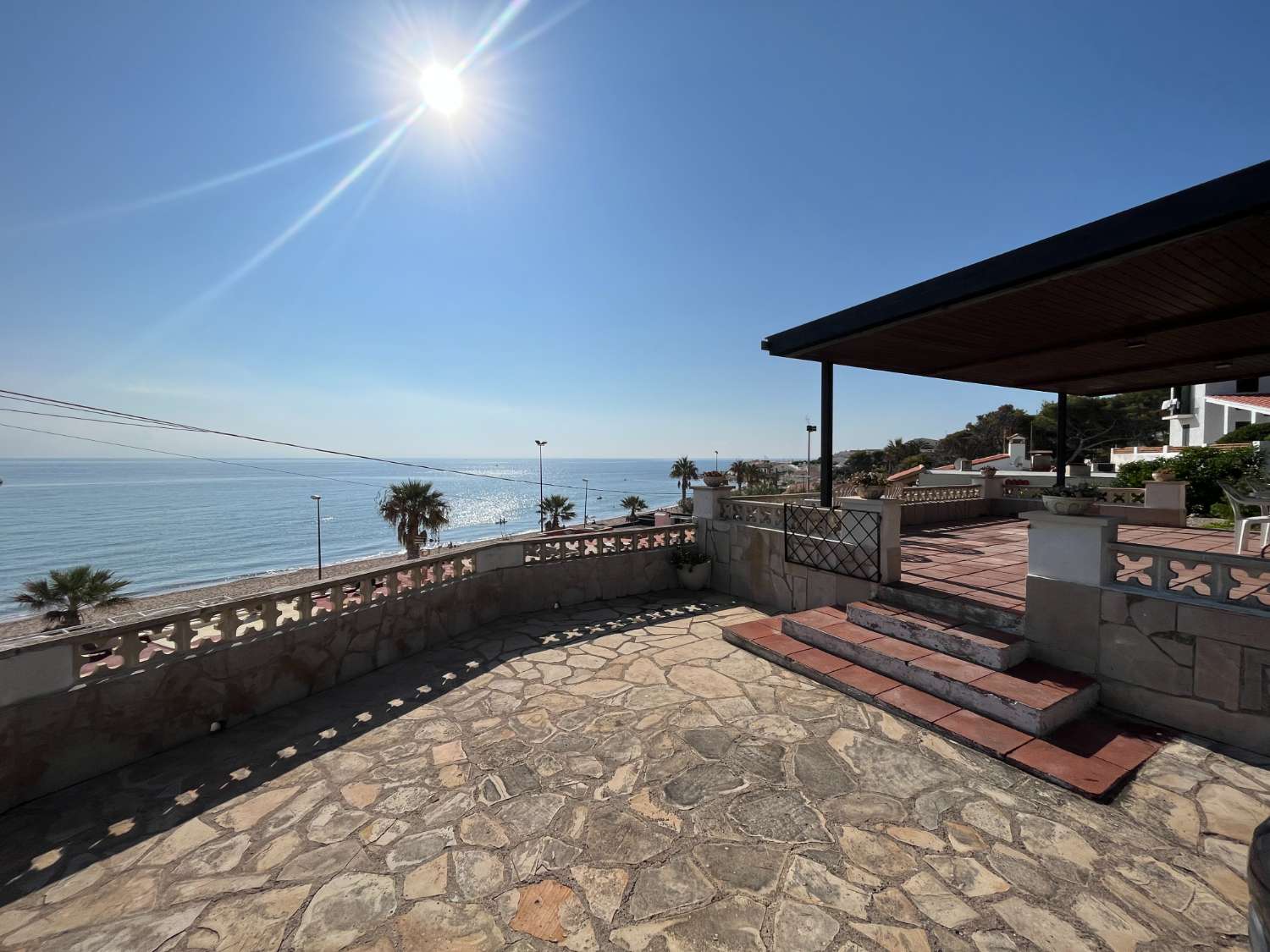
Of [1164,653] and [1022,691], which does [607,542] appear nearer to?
[1022,691]

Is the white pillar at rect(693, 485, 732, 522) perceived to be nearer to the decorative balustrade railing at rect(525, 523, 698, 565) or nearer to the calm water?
the decorative balustrade railing at rect(525, 523, 698, 565)

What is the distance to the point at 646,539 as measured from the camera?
8.75m

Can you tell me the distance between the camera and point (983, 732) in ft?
12.6

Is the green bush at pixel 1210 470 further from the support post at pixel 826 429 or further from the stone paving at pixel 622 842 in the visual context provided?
the stone paving at pixel 622 842

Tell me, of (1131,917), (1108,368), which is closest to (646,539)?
(1131,917)

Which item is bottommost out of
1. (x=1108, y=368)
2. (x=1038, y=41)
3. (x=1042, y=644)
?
(x=1042, y=644)

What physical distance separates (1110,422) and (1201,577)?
149ft

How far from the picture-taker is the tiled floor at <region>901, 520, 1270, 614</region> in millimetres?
5223

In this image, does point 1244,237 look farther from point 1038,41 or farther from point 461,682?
point 461,682

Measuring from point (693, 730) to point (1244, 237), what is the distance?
547 cm

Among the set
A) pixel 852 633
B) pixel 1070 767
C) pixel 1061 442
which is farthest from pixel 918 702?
pixel 1061 442

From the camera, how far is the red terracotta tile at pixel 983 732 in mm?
3658

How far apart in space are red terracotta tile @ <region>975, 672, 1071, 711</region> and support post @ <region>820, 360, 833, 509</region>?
3316mm

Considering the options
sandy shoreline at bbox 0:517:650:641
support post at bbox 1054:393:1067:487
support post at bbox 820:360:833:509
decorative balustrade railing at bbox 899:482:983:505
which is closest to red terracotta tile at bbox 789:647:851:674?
support post at bbox 820:360:833:509
